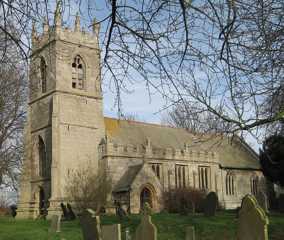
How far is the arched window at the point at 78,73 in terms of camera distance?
1309 inches

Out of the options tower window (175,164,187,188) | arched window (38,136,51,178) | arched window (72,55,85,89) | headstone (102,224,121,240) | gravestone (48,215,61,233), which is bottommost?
gravestone (48,215,61,233)

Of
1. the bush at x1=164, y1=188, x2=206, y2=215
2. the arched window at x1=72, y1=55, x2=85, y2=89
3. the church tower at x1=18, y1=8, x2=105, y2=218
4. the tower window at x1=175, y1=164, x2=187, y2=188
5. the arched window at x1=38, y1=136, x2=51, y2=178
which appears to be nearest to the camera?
the bush at x1=164, y1=188, x2=206, y2=215

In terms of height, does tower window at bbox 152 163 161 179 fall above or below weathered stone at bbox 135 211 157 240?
above

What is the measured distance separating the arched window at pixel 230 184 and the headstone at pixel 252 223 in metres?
31.7

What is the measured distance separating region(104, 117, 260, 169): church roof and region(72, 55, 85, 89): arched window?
11.7 feet

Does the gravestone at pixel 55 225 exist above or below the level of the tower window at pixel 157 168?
below

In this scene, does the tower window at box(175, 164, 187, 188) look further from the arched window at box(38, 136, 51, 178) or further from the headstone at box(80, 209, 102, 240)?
the headstone at box(80, 209, 102, 240)

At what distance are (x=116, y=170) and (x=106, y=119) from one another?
217 inches

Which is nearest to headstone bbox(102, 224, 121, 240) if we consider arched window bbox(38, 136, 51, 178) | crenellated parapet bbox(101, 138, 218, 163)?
crenellated parapet bbox(101, 138, 218, 163)

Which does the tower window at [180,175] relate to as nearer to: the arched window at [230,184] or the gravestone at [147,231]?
the arched window at [230,184]

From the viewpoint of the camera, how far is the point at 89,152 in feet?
105

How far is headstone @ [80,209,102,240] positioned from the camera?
982 cm

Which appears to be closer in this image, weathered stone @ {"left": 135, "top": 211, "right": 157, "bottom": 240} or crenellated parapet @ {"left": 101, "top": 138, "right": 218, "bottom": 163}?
weathered stone @ {"left": 135, "top": 211, "right": 157, "bottom": 240}

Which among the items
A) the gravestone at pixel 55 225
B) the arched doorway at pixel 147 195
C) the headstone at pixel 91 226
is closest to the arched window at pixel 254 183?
the arched doorway at pixel 147 195
